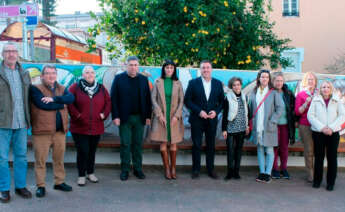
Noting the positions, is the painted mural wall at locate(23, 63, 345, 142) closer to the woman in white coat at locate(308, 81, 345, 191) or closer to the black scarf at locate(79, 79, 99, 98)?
the black scarf at locate(79, 79, 99, 98)

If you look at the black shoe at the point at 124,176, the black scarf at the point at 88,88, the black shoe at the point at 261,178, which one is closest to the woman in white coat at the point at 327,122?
the black shoe at the point at 261,178

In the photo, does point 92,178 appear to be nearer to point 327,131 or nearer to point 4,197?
point 4,197

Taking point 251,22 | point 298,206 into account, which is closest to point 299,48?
point 251,22

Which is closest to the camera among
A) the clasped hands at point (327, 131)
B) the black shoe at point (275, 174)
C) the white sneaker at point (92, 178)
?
the clasped hands at point (327, 131)

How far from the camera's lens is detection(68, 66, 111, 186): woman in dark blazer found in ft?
16.1

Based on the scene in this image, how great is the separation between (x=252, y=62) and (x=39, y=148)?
6.05 metres

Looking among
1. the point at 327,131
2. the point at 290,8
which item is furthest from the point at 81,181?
the point at 290,8

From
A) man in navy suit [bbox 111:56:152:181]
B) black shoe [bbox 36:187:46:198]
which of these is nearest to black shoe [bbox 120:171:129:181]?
man in navy suit [bbox 111:56:152:181]

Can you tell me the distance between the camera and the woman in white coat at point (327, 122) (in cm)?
490

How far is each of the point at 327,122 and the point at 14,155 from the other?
4.67m

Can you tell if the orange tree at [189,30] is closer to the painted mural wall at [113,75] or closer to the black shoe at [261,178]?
the painted mural wall at [113,75]

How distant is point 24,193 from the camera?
14.3 ft

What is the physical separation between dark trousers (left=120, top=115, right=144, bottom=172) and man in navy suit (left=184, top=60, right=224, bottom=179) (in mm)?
936

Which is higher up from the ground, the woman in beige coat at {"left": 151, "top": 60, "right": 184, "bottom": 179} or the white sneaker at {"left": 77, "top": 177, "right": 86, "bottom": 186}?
the woman in beige coat at {"left": 151, "top": 60, "right": 184, "bottom": 179}
